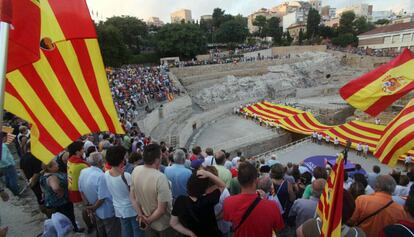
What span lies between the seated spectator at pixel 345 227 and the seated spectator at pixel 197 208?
30.3 inches

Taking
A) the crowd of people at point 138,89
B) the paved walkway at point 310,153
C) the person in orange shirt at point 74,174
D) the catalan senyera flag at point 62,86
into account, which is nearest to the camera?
the catalan senyera flag at point 62,86

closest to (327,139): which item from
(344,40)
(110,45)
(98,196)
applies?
(98,196)

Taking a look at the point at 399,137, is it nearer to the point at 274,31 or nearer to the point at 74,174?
the point at 74,174

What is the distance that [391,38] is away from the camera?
5306 centimetres

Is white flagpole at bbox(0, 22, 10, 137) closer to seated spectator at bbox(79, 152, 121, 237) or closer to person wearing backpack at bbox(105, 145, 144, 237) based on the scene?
person wearing backpack at bbox(105, 145, 144, 237)

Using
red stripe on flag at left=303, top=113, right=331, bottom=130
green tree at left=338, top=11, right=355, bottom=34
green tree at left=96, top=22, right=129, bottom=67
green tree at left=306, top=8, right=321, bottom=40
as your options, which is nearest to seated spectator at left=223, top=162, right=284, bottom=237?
red stripe on flag at left=303, top=113, right=331, bottom=130

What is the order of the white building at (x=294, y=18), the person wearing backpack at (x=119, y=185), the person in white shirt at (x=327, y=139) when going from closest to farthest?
1. the person wearing backpack at (x=119, y=185)
2. the person in white shirt at (x=327, y=139)
3. the white building at (x=294, y=18)

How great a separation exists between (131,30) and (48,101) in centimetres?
4294

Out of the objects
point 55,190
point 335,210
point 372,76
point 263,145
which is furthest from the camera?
point 263,145

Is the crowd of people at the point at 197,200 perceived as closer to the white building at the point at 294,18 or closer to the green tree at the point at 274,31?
the green tree at the point at 274,31

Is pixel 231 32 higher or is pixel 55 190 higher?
pixel 231 32

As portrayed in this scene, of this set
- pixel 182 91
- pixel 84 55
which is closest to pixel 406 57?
pixel 84 55

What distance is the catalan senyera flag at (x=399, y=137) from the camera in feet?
16.7

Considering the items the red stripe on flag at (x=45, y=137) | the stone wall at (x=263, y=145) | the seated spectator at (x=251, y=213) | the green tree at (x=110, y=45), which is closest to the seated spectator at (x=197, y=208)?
the seated spectator at (x=251, y=213)
